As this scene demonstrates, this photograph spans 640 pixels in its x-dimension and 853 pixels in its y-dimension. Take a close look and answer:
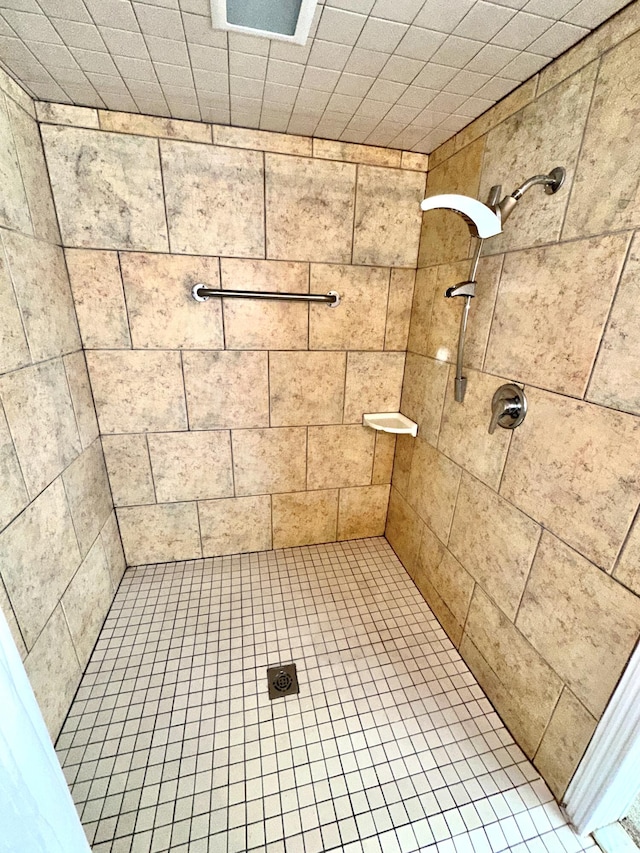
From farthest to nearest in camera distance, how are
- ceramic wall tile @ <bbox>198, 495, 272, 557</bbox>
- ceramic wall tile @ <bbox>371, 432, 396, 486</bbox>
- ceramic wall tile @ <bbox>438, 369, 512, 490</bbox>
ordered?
1. ceramic wall tile @ <bbox>371, 432, 396, 486</bbox>
2. ceramic wall tile @ <bbox>198, 495, 272, 557</bbox>
3. ceramic wall tile @ <bbox>438, 369, 512, 490</bbox>

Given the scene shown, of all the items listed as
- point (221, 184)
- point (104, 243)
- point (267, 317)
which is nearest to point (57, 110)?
point (104, 243)

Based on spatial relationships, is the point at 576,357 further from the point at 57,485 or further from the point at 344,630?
the point at 57,485

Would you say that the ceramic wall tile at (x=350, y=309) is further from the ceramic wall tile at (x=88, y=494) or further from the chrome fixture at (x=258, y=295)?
the ceramic wall tile at (x=88, y=494)

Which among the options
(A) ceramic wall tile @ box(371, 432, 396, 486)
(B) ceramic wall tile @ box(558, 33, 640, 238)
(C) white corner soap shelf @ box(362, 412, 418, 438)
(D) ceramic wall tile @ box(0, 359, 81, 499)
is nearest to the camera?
(B) ceramic wall tile @ box(558, 33, 640, 238)

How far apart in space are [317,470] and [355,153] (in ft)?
4.70

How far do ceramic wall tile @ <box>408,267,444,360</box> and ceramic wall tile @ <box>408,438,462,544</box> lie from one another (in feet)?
1.51

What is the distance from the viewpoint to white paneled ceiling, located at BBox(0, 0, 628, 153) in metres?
0.79

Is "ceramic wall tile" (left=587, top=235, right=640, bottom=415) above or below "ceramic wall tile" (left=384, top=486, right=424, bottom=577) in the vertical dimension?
above

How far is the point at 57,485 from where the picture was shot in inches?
44.8

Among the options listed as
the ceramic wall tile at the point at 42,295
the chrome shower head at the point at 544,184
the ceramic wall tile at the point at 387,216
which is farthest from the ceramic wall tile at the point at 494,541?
the ceramic wall tile at the point at 42,295

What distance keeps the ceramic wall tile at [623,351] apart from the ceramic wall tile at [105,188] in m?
1.48

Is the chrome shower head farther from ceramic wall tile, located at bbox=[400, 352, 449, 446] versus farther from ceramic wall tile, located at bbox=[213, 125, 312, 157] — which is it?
ceramic wall tile, located at bbox=[213, 125, 312, 157]

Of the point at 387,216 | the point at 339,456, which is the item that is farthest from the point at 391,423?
the point at 387,216

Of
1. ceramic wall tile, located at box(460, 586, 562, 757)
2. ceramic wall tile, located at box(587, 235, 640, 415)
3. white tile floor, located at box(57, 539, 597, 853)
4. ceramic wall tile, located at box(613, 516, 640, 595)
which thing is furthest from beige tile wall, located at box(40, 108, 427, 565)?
ceramic wall tile, located at box(613, 516, 640, 595)
